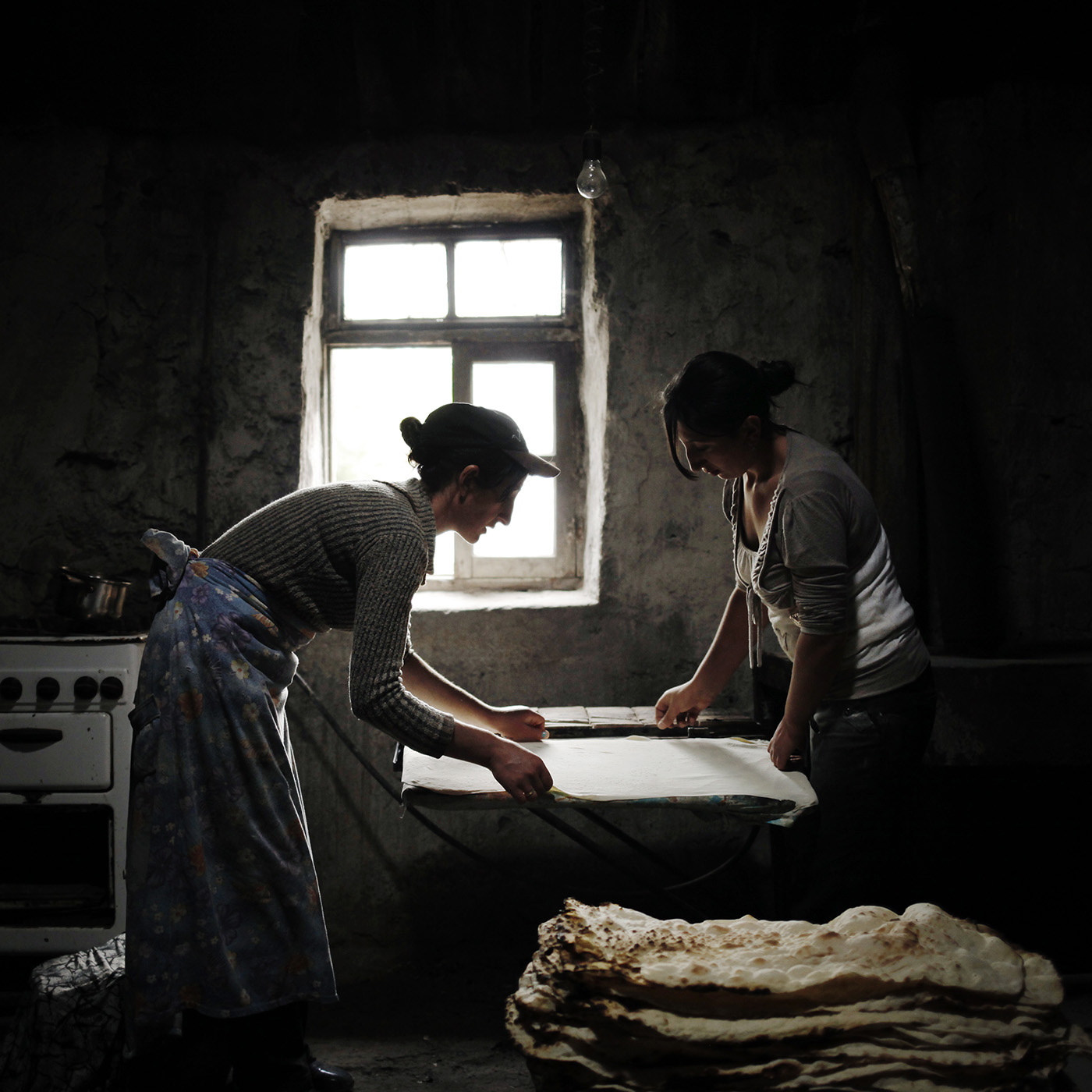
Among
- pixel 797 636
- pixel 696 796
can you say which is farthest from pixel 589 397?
pixel 696 796

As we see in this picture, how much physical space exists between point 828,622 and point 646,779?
0.52m

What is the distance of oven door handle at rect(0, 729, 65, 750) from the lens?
99.3 inches

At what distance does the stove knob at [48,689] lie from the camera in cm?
254

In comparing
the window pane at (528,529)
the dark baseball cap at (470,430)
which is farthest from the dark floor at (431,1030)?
the dark baseball cap at (470,430)

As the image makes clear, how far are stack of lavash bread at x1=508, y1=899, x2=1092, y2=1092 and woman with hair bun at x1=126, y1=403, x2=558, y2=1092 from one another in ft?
1.99

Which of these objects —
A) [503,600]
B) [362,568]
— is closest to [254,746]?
[362,568]

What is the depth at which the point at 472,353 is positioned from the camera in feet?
10.7

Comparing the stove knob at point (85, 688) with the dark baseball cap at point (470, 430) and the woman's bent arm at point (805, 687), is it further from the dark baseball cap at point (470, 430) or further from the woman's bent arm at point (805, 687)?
the woman's bent arm at point (805, 687)

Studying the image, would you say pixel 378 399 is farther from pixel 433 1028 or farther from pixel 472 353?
pixel 433 1028

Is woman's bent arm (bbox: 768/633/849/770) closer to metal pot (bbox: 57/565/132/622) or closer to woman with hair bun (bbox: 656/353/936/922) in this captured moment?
woman with hair bun (bbox: 656/353/936/922)

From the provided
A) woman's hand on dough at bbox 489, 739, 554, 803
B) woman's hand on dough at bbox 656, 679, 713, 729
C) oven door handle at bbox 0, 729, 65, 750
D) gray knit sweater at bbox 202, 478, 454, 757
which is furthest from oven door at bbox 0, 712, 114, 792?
woman's hand on dough at bbox 656, 679, 713, 729

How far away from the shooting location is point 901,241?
110 inches

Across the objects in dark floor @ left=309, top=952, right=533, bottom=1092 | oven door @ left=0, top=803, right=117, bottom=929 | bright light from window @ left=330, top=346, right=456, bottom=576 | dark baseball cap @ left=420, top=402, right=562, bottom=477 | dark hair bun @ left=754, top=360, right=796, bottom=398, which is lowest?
dark floor @ left=309, top=952, right=533, bottom=1092

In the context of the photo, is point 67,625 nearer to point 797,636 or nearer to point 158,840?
point 158,840
